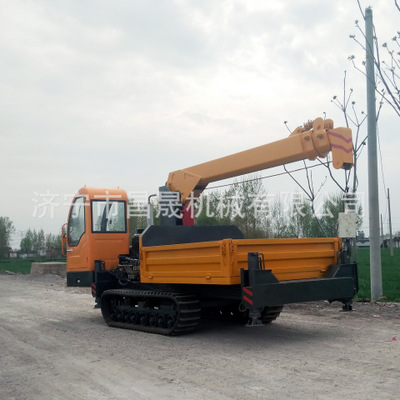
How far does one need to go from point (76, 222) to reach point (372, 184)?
6526 mm

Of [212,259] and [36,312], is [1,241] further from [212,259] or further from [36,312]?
[212,259]

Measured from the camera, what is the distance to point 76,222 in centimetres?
1047

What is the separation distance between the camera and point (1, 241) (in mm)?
56312

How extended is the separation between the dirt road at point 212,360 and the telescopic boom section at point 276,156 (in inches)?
103

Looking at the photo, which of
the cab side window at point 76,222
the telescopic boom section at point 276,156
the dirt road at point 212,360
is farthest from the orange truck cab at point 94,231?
the telescopic boom section at point 276,156

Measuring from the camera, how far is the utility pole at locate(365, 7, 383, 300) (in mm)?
11383

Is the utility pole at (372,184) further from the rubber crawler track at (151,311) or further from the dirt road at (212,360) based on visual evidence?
the rubber crawler track at (151,311)

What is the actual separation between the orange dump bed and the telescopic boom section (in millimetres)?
1366

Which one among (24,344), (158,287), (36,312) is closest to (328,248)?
(158,287)

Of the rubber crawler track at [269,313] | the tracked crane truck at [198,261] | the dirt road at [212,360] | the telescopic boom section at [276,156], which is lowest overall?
the dirt road at [212,360]

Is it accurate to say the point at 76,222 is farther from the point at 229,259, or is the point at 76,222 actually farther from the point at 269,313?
the point at 229,259

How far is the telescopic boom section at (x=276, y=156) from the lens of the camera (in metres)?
7.49

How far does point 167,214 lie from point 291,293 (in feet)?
11.1

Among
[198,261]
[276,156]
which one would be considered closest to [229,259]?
[198,261]
